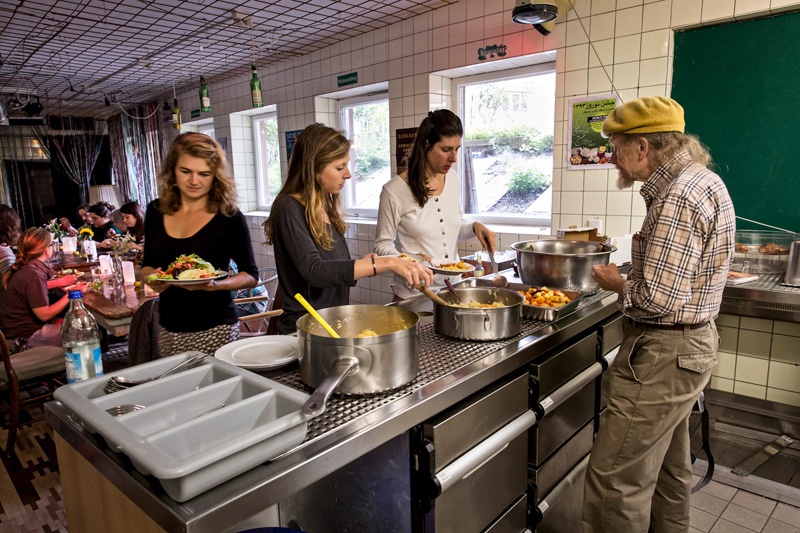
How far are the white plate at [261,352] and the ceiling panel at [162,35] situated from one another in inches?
122

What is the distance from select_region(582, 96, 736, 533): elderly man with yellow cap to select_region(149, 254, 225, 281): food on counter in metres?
1.36

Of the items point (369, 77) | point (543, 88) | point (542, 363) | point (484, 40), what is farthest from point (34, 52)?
point (542, 363)

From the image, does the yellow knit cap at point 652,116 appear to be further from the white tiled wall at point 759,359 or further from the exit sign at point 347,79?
the exit sign at point 347,79

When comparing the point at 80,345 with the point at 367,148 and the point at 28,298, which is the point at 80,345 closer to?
the point at 28,298

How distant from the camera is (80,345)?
1348mm

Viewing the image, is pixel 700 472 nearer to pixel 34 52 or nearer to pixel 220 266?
pixel 220 266

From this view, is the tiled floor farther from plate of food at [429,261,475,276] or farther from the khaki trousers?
plate of food at [429,261,475,276]

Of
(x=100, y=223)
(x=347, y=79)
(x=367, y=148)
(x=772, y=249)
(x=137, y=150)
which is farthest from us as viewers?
(x=137, y=150)

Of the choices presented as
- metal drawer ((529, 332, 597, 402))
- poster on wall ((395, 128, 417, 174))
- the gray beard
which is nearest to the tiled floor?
metal drawer ((529, 332, 597, 402))

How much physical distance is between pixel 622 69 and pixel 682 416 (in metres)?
2.26

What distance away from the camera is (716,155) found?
3.00 metres

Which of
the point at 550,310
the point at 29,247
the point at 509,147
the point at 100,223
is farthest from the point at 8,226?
the point at 550,310

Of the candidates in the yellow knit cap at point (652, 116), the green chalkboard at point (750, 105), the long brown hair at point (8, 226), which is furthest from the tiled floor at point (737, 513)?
the long brown hair at point (8, 226)

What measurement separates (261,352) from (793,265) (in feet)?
8.48
